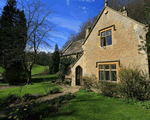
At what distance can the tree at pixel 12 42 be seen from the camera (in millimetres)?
14188

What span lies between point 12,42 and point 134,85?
20.4m

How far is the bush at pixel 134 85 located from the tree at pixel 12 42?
47.1 feet

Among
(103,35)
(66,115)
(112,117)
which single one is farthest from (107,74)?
(66,115)

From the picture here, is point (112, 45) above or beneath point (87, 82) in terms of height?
above

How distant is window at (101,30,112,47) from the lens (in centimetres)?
864

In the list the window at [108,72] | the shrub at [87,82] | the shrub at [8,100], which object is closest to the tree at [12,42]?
the shrub at [8,100]

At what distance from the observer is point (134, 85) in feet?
20.1

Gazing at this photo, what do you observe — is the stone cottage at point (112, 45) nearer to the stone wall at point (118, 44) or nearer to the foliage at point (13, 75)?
the stone wall at point (118, 44)

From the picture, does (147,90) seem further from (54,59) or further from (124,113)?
(54,59)

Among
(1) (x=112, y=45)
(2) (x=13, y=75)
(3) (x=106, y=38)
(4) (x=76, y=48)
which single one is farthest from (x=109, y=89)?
(2) (x=13, y=75)

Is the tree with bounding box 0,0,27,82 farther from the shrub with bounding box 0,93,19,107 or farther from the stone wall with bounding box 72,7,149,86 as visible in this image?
the stone wall with bounding box 72,7,149,86

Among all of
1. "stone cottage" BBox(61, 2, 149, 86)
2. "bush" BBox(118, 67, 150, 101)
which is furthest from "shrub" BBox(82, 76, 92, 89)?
"bush" BBox(118, 67, 150, 101)

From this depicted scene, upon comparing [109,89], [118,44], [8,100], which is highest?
[118,44]

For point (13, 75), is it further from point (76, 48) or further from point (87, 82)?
point (87, 82)
